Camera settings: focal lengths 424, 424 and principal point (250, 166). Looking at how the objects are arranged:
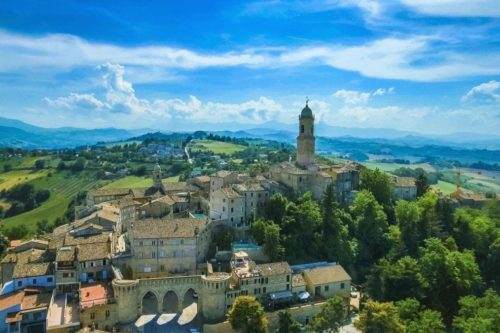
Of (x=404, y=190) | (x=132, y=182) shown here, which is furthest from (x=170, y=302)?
(x=132, y=182)

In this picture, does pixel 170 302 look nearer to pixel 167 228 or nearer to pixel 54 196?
pixel 167 228

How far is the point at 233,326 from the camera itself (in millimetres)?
49531

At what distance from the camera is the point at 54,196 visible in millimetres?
133500

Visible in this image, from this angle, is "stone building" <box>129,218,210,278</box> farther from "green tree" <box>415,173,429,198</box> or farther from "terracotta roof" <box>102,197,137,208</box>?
"green tree" <box>415,173,429,198</box>

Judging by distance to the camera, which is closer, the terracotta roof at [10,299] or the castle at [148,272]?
the castle at [148,272]

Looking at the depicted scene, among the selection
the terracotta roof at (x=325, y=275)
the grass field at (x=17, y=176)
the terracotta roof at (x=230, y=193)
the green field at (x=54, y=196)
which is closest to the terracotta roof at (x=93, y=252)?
the terracotta roof at (x=230, y=193)

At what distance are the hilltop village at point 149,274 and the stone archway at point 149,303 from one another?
0.13 meters

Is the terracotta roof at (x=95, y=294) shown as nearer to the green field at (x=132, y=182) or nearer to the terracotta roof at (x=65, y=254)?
the terracotta roof at (x=65, y=254)

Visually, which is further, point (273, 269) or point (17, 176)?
point (17, 176)

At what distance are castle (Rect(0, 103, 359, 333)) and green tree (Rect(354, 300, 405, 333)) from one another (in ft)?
28.9

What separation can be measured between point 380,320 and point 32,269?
149ft

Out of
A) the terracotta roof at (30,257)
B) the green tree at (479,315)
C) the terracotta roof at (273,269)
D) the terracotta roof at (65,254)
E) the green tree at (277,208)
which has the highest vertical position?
the green tree at (277,208)

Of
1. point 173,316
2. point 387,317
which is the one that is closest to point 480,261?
point 387,317

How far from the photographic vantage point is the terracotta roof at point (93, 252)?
5608 centimetres
